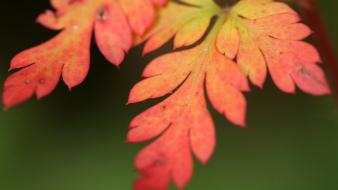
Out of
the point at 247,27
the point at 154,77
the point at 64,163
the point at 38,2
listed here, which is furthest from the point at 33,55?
the point at 38,2

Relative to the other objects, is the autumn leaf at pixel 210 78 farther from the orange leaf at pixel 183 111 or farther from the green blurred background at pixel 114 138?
the green blurred background at pixel 114 138

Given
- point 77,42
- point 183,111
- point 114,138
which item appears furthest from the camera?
→ point 114,138

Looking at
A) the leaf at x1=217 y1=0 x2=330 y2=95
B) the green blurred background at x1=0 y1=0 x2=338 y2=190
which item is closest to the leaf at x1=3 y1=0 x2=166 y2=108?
the leaf at x1=217 y1=0 x2=330 y2=95

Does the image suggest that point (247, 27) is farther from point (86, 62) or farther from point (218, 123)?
point (218, 123)

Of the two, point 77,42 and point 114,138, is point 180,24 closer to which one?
point 77,42

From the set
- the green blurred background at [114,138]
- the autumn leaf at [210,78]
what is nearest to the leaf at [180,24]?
the autumn leaf at [210,78]

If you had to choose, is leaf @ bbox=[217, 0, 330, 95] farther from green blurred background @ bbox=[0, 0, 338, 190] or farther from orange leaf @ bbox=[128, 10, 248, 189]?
green blurred background @ bbox=[0, 0, 338, 190]

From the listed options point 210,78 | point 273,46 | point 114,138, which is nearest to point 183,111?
point 210,78
